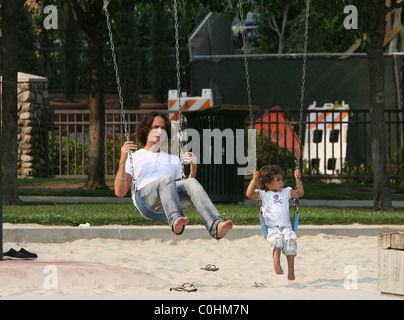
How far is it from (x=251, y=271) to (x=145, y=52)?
1610 cm

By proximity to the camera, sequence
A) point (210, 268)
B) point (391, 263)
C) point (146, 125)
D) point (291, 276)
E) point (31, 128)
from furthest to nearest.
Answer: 1. point (31, 128)
2. point (210, 268)
3. point (291, 276)
4. point (146, 125)
5. point (391, 263)

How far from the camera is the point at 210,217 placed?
655 cm

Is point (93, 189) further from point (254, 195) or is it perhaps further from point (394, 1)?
point (254, 195)

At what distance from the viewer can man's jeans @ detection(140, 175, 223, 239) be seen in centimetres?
654

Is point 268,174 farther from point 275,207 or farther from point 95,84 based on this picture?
point 95,84

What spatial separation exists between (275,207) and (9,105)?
6.40 metres

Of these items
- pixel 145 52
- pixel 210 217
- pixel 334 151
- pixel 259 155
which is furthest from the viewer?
pixel 145 52

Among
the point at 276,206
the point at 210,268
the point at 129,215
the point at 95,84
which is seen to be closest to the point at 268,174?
the point at 276,206

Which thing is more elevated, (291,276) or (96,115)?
(96,115)

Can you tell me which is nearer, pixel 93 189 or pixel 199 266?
pixel 199 266

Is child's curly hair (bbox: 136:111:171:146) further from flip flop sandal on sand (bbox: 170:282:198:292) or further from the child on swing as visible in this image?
flip flop sandal on sand (bbox: 170:282:198:292)

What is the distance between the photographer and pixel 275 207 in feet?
24.2

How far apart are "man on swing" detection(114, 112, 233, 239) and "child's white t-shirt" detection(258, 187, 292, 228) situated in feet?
2.45
